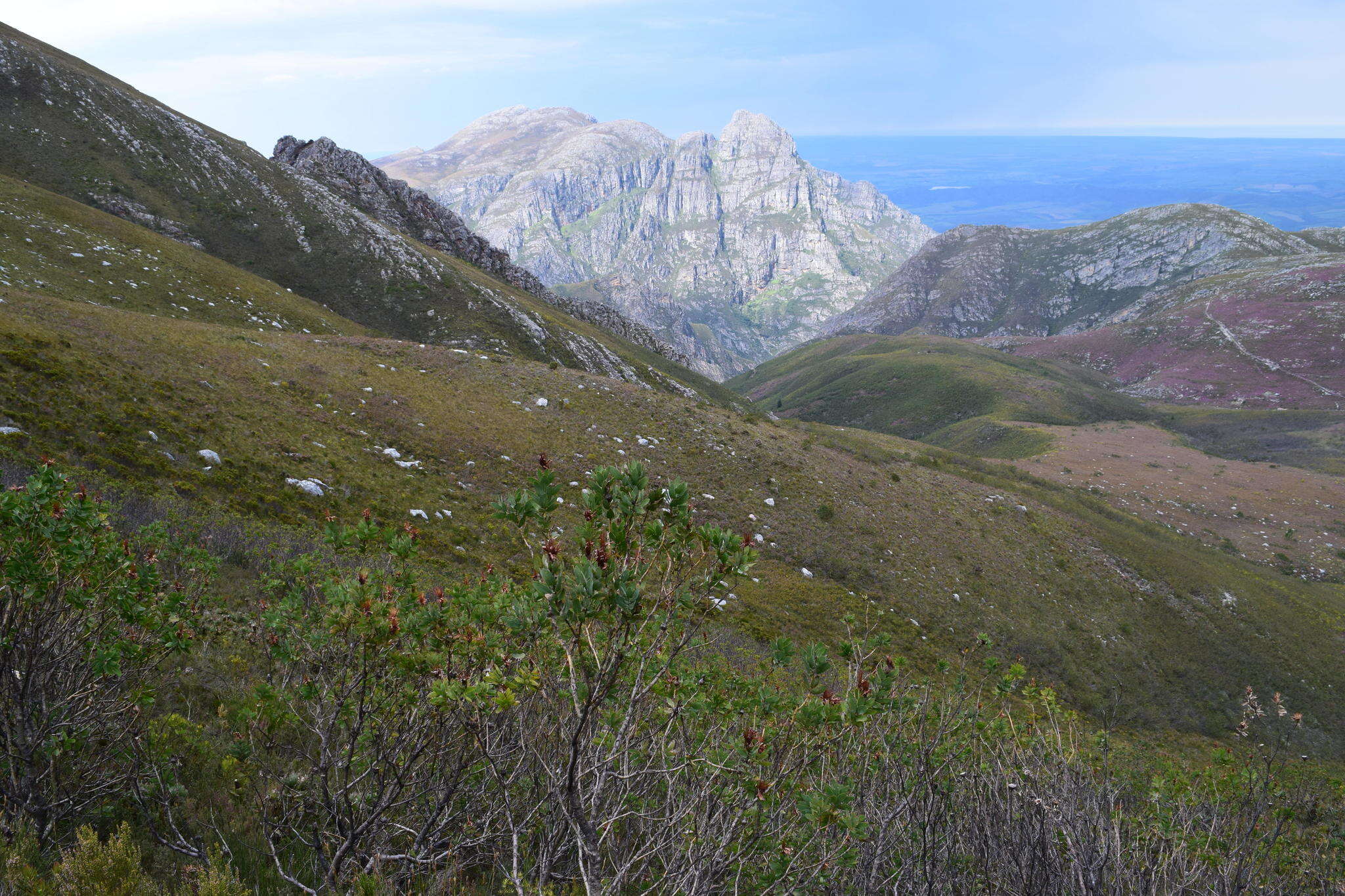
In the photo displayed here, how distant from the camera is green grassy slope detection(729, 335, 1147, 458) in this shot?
301 ft

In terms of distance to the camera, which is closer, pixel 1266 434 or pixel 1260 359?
pixel 1266 434

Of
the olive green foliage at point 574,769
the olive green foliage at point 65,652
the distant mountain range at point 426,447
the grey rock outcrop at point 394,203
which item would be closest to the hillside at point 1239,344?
the distant mountain range at point 426,447

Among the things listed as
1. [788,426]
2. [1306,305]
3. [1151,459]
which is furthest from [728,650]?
[1306,305]

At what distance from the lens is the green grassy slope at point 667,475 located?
1402 centimetres

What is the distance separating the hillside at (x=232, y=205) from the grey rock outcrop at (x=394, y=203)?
10233 mm

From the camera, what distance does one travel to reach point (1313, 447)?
81125 millimetres

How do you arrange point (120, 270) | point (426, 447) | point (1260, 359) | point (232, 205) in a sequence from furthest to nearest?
point (1260, 359) < point (232, 205) < point (120, 270) < point (426, 447)

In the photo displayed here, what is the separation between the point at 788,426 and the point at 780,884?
43057 mm

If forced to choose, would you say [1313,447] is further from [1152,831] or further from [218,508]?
[218,508]

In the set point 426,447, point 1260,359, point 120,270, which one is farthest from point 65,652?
point 1260,359

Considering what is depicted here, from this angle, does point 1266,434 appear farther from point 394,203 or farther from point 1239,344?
point 394,203

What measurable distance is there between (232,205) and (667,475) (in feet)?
180

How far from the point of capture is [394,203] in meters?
77.2

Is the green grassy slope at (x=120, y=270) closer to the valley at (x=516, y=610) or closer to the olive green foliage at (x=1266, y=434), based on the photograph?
the valley at (x=516, y=610)
